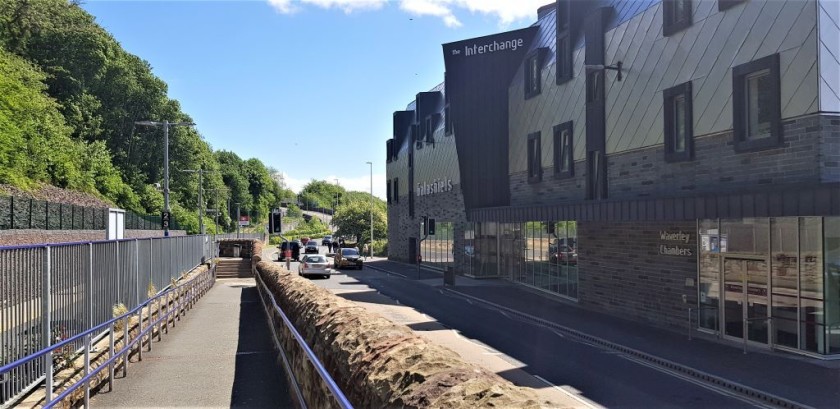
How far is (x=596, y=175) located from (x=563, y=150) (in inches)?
117

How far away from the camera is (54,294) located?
9.09 meters

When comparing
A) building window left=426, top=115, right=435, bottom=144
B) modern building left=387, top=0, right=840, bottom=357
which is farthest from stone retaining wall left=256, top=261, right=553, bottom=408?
building window left=426, top=115, right=435, bottom=144

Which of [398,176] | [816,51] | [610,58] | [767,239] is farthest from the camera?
[398,176]

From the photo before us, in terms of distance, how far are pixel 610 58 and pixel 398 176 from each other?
3428 cm

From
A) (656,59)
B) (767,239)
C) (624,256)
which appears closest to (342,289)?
(624,256)

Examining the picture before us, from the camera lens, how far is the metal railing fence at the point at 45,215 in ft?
75.8

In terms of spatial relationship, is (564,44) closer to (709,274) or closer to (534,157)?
(534,157)

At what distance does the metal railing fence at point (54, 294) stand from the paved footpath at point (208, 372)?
3.67 ft

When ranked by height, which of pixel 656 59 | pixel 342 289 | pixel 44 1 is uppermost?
pixel 44 1

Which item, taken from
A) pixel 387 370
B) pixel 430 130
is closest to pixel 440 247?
pixel 430 130

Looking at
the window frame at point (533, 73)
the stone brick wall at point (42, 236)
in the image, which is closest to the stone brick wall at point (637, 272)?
the window frame at point (533, 73)

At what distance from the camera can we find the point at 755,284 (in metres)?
14.8

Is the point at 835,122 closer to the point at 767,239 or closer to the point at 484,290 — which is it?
the point at 767,239

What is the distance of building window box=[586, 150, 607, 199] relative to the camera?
21.4m
